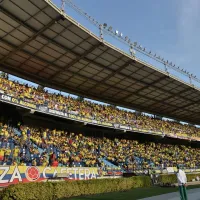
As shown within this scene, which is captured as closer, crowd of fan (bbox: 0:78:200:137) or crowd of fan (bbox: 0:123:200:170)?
crowd of fan (bbox: 0:123:200:170)

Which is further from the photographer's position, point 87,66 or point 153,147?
point 153,147

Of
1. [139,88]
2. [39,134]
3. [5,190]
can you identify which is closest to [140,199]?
[5,190]

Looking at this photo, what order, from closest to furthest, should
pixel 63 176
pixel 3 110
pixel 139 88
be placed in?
pixel 63 176
pixel 3 110
pixel 139 88

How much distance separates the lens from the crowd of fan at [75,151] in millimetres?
22625

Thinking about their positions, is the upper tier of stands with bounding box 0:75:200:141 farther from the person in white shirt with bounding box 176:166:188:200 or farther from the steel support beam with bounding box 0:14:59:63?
the person in white shirt with bounding box 176:166:188:200

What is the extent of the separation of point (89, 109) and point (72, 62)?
721 centimetres

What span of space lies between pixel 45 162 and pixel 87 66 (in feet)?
42.9

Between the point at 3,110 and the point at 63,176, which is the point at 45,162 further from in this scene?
the point at 3,110

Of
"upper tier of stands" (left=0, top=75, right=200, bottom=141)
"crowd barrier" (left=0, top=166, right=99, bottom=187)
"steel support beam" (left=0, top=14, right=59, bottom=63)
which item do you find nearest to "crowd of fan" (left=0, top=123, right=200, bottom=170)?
"crowd barrier" (left=0, top=166, right=99, bottom=187)

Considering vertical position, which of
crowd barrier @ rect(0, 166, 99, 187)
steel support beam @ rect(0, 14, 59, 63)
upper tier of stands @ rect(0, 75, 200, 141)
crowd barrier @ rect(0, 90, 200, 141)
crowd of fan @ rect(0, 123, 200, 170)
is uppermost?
steel support beam @ rect(0, 14, 59, 63)

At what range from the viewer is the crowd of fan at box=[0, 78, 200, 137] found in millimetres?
26391

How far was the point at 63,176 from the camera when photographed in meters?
22.0

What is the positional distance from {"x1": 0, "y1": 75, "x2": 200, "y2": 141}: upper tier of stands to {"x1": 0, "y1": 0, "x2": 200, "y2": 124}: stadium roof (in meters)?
2.01

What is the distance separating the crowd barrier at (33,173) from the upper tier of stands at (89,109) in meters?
7.07
